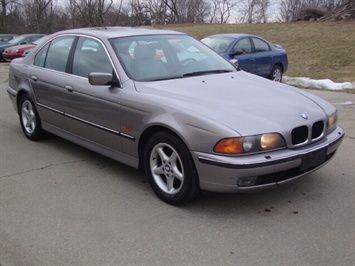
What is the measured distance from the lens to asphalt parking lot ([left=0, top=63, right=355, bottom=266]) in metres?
2.93

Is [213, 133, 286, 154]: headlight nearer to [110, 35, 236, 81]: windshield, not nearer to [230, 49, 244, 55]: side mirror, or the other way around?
[110, 35, 236, 81]: windshield

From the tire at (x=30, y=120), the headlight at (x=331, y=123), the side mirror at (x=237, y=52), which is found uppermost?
the side mirror at (x=237, y=52)

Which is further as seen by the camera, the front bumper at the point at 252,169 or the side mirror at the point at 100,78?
the side mirror at the point at 100,78

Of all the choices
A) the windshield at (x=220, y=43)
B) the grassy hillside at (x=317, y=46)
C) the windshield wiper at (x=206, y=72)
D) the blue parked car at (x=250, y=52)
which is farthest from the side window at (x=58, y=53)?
the grassy hillside at (x=317, y=46)

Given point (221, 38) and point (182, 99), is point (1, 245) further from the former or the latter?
point (221, 38)

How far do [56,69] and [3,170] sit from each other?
1.35m

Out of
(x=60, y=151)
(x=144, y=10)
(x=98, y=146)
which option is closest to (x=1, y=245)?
(x=98, y=146)

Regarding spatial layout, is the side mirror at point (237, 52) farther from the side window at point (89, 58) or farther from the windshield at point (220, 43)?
the side window at point (89, 58)

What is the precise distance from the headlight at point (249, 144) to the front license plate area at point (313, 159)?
339 millimetres

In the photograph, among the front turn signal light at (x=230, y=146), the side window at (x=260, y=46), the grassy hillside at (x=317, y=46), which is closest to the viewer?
the front turn signal light at (x=230, y=146)

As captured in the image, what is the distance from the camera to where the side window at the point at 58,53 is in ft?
16.3

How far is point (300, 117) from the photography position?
3531 mm

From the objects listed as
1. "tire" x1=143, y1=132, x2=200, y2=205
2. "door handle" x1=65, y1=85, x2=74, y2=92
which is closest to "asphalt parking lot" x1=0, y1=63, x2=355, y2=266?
"tire" x1=143, y1=132, x2=200, y2=205

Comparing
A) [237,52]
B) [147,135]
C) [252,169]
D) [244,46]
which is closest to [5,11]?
[244,46]
